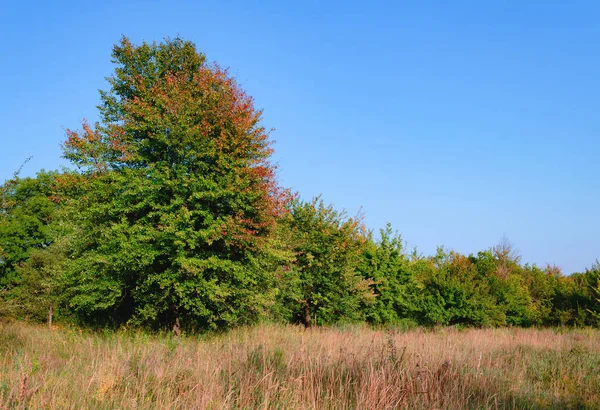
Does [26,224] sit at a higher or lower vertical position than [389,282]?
higher

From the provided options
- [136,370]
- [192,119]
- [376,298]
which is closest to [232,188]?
[192,119]

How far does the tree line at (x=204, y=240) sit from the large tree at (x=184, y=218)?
0.06m

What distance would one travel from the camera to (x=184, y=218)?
1359cm

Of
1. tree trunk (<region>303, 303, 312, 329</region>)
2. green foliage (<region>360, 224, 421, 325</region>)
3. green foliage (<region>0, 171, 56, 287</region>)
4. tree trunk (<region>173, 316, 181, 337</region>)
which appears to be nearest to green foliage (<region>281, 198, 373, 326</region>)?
tree trunk (<region>303, 303, 312, 329</region>)

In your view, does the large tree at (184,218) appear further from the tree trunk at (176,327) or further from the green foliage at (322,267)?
the green foliage at (322,267)

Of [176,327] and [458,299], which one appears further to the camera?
[458,299]

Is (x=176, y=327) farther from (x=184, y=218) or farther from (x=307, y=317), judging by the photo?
(x=307, y=317)

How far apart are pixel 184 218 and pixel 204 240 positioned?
103 centimetres

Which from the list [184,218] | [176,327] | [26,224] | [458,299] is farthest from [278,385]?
[26,224]

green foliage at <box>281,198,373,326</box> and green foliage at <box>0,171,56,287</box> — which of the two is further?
green foliage at <box>0,171,56,287</box>

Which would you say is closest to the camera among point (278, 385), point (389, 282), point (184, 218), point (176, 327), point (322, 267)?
point (278, 385)

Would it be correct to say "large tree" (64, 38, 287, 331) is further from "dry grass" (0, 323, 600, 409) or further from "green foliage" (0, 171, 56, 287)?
"green foliage" (0, 171, 56, 287)

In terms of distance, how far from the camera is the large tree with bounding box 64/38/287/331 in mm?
13758

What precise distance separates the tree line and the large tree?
60 millimetres
